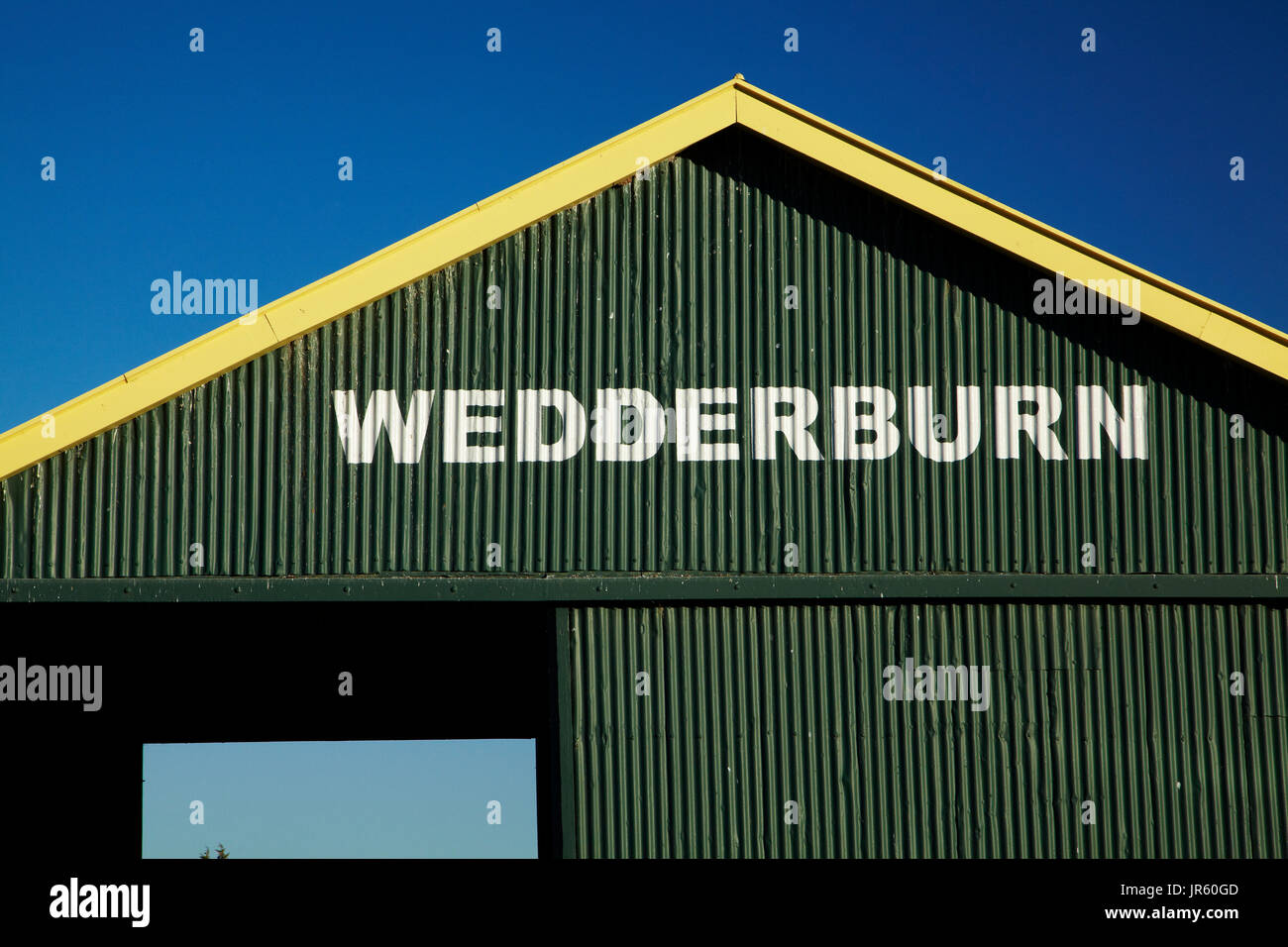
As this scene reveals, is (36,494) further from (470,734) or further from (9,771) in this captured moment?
(470,734)

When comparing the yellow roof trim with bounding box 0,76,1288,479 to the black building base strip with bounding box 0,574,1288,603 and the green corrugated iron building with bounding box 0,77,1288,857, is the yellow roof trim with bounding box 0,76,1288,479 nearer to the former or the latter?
the green corrugated iron building with bounding box 0,77,1288,857

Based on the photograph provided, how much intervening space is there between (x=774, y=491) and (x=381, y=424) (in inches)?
160

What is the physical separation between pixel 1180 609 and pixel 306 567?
8.88 meters

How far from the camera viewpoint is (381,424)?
1337cm

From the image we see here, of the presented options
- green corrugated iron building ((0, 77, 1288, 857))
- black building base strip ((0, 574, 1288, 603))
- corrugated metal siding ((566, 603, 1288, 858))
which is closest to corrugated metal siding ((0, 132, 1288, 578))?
green corrugated iron building ((0, 77, 1288, 857))

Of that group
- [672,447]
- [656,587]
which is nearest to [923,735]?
[656,587]

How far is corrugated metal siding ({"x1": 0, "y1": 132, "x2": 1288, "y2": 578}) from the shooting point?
1316cm

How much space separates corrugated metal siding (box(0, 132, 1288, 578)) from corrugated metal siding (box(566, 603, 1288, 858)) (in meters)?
0.66

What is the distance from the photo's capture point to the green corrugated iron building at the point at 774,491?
42.7 feet

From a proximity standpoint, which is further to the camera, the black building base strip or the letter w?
the letter w

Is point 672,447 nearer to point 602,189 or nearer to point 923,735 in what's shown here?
point 602,189

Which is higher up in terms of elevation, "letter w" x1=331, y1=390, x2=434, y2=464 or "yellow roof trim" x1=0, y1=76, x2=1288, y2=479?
"yellow roof trim" x1=0, y1=76, x2=1288, y2=479

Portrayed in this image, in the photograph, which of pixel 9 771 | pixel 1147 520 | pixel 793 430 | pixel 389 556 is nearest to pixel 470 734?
pixel 9 771
